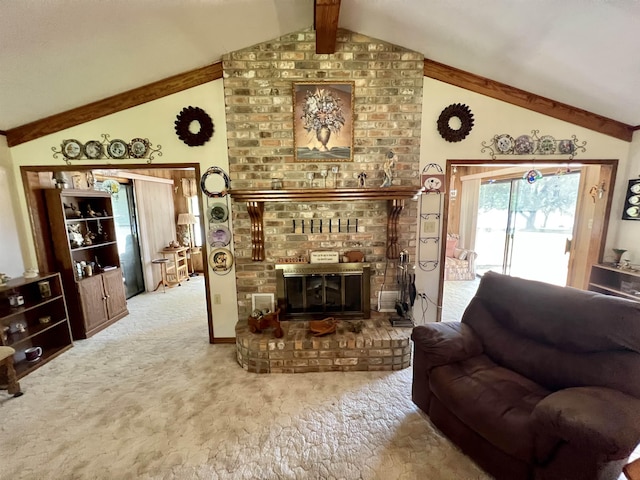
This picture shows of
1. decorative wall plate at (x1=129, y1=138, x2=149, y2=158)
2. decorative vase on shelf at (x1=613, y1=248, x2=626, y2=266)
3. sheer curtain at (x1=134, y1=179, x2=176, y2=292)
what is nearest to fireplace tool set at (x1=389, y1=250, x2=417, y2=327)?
decorative vase on shelf at (x1=613, y1=248, x2=626, y2=266)

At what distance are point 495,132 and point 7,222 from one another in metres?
5.23

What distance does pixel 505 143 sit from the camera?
2924mm

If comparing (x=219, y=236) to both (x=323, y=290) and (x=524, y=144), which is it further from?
(x=524, y=144)

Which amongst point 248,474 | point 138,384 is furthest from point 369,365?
point 138,384

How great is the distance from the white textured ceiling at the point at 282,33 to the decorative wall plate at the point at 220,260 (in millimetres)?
1852

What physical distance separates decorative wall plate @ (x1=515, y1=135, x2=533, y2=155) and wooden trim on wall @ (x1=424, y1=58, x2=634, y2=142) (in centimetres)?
29

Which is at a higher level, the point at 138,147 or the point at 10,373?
the point at 138,147

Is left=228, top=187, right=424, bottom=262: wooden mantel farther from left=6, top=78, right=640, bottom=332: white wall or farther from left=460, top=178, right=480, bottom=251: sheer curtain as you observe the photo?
left=460, top=178, right=480, bottom=251: sheer curtain

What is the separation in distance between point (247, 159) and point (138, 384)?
2.37m

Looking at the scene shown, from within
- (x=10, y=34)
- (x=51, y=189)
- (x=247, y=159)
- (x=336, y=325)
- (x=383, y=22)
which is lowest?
(x=336, y=325)

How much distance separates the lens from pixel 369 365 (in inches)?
102

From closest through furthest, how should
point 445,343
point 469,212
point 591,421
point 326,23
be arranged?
point 591,421 → point 445,343 → point 326,23 → point 469,212

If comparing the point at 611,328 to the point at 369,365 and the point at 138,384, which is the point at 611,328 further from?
the point at 138,384

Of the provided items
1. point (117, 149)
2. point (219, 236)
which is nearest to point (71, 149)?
point (117, 149)
